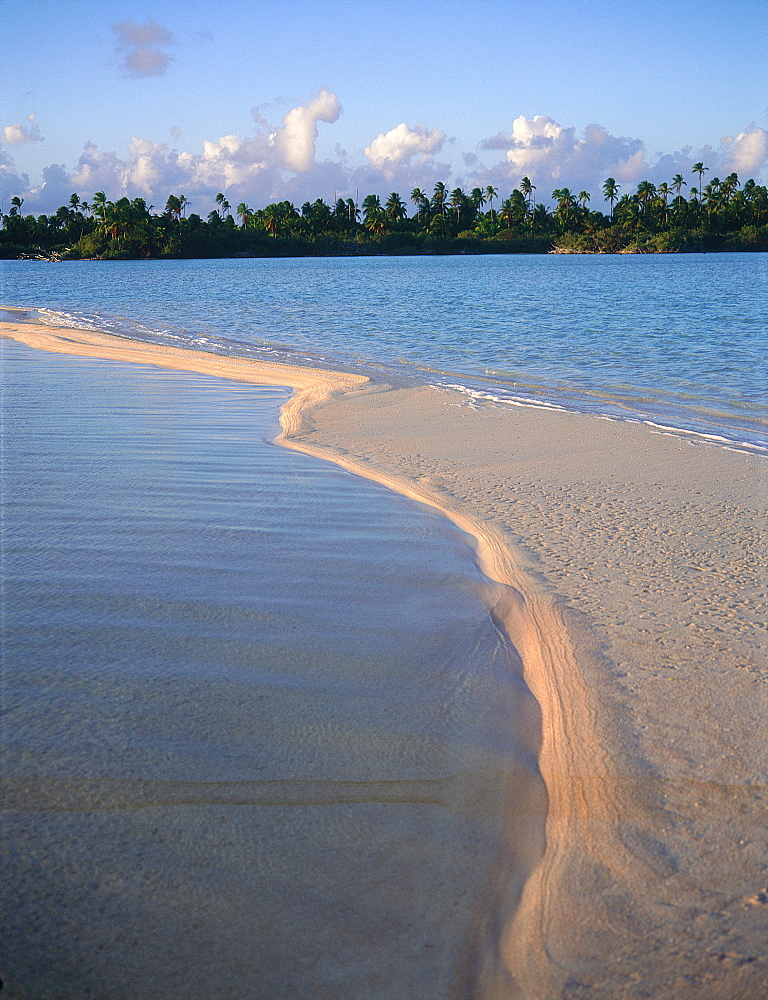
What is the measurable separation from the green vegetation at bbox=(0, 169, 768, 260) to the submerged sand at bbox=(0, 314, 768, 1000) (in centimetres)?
13193

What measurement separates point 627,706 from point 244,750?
1.50 meters

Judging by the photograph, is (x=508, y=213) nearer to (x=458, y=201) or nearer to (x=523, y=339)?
(x=458, y=201)

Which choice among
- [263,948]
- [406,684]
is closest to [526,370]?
[406,684]

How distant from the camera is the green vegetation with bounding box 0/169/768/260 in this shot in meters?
127

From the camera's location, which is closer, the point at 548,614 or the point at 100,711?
the point at 100,711

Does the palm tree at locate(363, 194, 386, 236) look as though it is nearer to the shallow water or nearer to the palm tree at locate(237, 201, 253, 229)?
the palm tree at locate(237, 201, 253, 229)

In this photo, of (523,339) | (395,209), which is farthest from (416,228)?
(523,339)

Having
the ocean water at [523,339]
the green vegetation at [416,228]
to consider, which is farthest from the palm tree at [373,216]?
the ocean water at [523,339]

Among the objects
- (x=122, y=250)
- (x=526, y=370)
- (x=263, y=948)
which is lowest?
(x=263, y=948)

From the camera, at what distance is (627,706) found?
3020 mm

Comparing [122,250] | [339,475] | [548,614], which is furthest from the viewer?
[122,250]

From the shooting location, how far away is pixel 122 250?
124 meters

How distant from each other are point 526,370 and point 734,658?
35.4 ft

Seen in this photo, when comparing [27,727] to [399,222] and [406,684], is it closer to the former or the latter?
[406,684]
